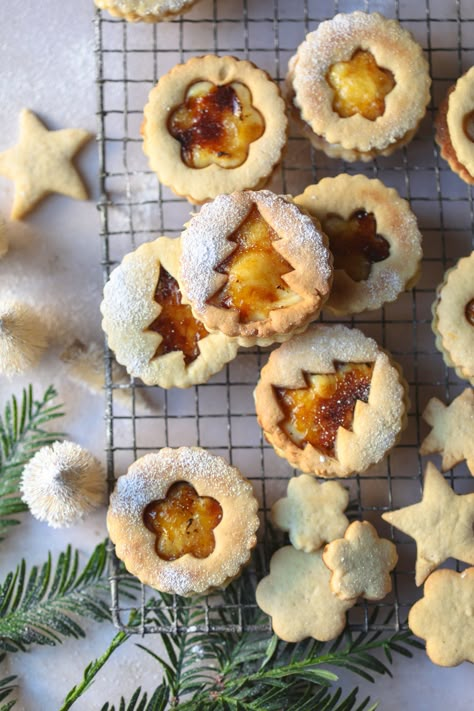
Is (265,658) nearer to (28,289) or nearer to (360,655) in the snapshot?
(360,655)

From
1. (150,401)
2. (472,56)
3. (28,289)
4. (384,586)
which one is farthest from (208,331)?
(472,56)

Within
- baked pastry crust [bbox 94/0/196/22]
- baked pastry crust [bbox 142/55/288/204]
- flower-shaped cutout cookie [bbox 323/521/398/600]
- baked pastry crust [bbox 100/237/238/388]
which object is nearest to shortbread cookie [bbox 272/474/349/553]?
flower-shaped cutout cookie [bbox 323/521/398/600]

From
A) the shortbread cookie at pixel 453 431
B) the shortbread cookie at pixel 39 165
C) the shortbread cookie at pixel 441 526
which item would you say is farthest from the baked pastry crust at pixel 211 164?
the shortbread cookie at pixel 441 526

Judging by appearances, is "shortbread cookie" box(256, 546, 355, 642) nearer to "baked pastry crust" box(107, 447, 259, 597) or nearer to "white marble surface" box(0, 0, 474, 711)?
"baked pastry crust" box(107, 447, 259, 597)

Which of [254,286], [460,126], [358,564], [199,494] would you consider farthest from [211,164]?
[358,564]

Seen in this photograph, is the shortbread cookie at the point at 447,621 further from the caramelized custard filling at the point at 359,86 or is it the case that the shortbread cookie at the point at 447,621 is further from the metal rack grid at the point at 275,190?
the caramelized custard filling at the point at 359,86

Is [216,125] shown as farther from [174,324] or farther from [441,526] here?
[441,526]
